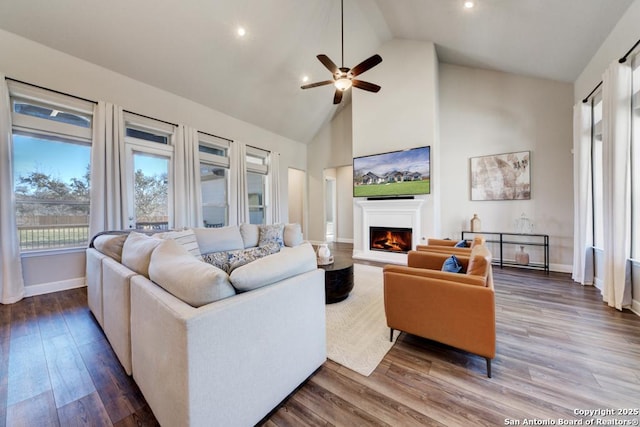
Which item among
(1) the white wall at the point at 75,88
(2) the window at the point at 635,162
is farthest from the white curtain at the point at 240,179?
(2) the window at the point at 635,162

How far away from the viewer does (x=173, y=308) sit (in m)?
1.05

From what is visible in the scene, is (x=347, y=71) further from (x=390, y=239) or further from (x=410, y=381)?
(x=410, y=381)

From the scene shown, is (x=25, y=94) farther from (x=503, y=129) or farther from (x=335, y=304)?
(x=503, y=129)

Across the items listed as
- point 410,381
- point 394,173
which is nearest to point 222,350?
point 410,381

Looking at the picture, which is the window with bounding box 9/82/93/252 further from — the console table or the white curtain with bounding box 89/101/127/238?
the console table

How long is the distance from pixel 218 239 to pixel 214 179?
2.11 m

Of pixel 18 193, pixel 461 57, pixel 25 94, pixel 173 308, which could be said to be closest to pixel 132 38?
pixel 25 94

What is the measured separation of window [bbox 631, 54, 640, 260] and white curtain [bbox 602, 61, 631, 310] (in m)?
0.04

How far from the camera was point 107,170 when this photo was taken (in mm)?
3543

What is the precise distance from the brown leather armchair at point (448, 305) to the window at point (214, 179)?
4372 mm

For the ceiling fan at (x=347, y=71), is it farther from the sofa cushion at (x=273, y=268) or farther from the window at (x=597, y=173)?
the window at (x=597, y=173)

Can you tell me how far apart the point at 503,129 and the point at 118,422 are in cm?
623

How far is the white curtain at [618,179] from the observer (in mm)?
2480

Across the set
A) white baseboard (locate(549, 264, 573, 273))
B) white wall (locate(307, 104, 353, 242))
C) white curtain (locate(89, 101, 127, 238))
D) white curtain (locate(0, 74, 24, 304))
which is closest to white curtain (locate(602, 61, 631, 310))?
white baseboard (locate(549, 264, 573, 273))
